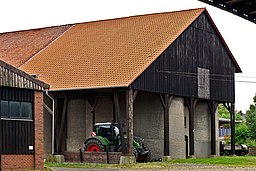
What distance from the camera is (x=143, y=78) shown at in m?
40.2

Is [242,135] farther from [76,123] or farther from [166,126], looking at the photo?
[76,123]

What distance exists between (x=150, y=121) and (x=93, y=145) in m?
4.90

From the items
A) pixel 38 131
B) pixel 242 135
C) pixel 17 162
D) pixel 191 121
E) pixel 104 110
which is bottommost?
pixel 17 162

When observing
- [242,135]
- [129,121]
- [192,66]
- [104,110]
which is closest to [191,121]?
[192,66]

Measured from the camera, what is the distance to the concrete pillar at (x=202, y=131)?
48625 millimetres

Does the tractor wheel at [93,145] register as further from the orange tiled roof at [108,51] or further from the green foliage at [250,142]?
the green foliage at [250,142]

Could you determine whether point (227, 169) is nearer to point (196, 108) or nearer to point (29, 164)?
point (29, 164)

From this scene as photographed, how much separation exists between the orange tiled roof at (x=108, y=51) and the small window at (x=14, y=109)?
9197mm

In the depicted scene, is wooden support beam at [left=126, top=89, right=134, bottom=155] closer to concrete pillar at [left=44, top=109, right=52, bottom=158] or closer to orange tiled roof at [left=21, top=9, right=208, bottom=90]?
orange tiled roof at [left=21, top=9, right=208, bottom=90]

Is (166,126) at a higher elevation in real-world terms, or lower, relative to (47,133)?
higher

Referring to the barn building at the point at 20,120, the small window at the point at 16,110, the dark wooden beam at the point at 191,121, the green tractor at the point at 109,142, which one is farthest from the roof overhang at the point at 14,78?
the dark wooden beam at the point at 191,121

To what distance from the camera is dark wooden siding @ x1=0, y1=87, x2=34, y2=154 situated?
3009 cm

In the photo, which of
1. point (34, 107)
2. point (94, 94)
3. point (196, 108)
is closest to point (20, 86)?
point (34, 107)

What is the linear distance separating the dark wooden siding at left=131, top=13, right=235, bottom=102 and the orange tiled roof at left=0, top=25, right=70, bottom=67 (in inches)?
422
